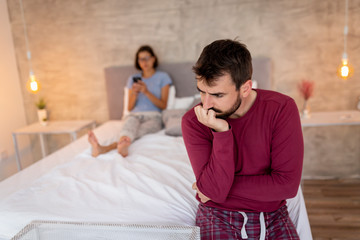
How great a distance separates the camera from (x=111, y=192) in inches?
58.3

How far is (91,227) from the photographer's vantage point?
1036 mm

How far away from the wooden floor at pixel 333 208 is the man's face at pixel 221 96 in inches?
52.1

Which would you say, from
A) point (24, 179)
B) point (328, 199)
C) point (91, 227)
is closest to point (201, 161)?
point (91, 227)

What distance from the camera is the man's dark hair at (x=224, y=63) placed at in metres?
1.04

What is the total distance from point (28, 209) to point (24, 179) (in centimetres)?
46

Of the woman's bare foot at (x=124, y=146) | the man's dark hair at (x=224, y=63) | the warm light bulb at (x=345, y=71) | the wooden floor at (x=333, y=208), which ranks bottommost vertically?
the wooden floor at (x=333, y=208)

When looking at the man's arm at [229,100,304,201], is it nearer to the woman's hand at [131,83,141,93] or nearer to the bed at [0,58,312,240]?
the bed at [0,58,312,240]

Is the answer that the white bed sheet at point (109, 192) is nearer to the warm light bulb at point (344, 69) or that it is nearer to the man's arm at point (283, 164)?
the man's arm at point (283, 164)

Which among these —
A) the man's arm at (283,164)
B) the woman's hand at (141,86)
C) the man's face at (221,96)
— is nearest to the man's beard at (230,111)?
the man's face at (221,96)

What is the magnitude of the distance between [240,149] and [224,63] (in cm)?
→ 34

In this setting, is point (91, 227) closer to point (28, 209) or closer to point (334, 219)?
point (28, 209)

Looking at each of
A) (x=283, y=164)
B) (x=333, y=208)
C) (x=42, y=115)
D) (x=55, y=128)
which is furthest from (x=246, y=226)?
(x=42, y=115)

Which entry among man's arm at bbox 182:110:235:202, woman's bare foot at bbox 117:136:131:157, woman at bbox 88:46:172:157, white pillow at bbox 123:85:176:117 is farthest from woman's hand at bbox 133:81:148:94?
man's arm at bbox 182:110:235:202

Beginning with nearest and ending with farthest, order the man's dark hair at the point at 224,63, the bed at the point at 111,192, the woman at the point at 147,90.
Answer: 1. the man's dark hair at the point at 224,63
2. the bed at the point at 111,192
3. the woman at the point at 147,90
